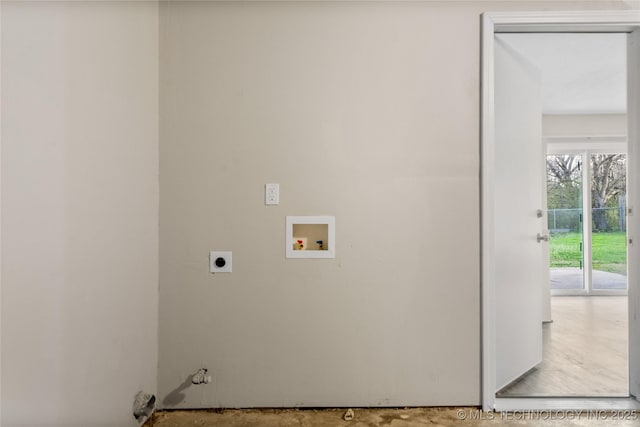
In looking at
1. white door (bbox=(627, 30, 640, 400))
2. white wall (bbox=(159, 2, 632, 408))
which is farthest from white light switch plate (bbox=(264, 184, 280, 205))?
white door (bbox=(627, 30, 640, 400))

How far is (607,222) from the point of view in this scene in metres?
4.72

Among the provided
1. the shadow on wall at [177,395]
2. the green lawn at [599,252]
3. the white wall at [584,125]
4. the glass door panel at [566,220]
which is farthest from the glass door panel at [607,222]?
the shadow on wall at [177,395]

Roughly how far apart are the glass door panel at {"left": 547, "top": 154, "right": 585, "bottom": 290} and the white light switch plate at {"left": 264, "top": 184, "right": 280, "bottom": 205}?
4.12 metres

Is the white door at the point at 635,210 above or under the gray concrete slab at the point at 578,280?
above

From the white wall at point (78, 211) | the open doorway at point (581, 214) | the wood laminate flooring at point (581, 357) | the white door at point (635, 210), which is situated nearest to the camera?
the white wall at point (78, 211)

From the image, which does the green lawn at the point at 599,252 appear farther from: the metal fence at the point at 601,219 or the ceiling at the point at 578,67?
the ceiling at the point at 578,67

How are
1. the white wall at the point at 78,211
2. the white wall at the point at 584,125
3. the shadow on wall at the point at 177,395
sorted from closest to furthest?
the white wall at the point at 78,211 → the shadow on wall at the point at 177,395 → the white wall at the point at 584,125

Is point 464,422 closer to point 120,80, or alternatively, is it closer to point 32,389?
point 32,389

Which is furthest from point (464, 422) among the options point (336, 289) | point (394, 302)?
point (336, 289)

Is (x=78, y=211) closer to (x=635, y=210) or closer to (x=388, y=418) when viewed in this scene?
(x=388, y=418)

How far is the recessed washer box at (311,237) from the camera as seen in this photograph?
6.02ft

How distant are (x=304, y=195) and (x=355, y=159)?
1.10 feet

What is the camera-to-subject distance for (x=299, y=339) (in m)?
1.83

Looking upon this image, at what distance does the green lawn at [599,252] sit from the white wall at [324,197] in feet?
12.1
